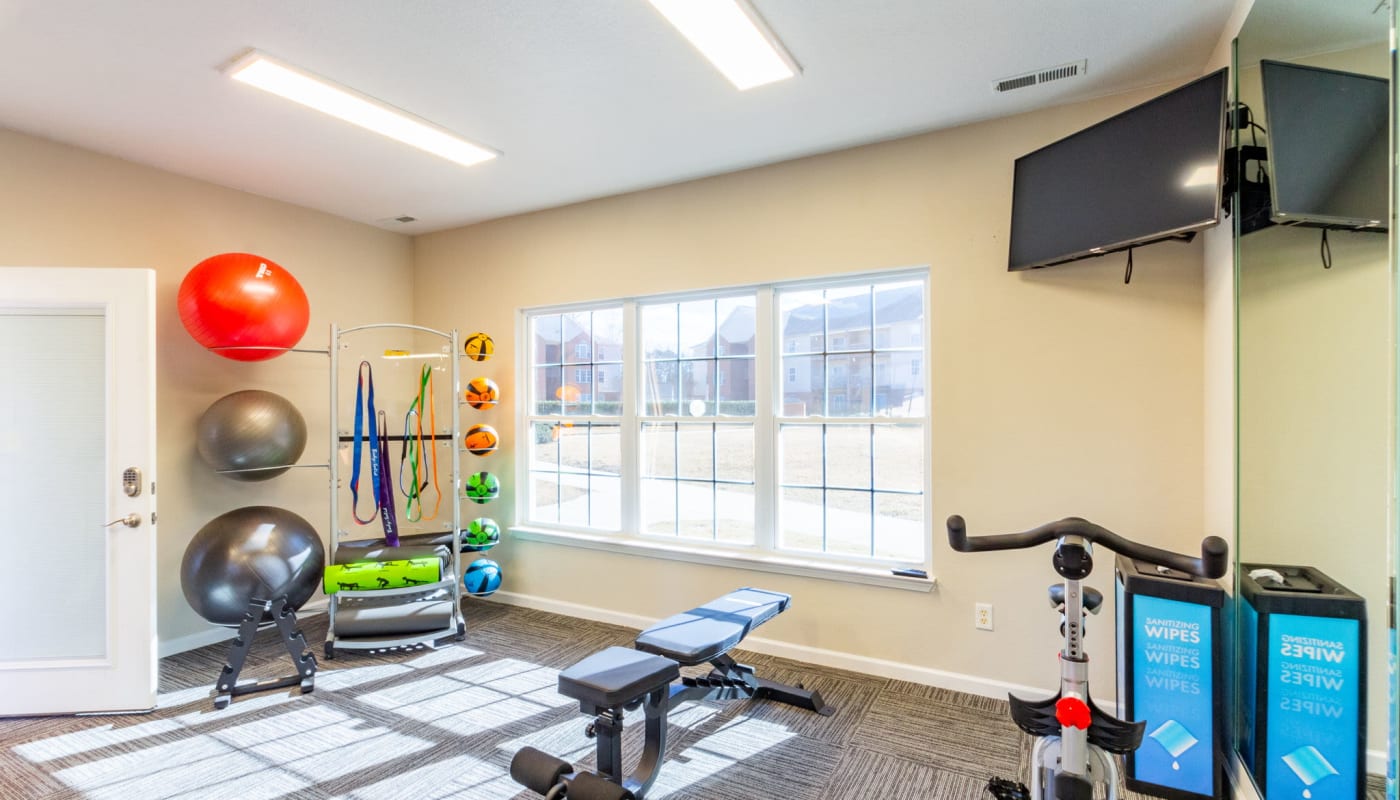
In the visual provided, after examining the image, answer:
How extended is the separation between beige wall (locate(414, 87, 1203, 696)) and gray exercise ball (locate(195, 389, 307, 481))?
2175 millimetres

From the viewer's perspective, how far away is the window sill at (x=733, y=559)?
316 cm

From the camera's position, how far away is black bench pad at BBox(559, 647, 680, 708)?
192cm

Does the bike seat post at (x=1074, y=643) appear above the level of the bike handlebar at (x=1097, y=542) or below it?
below

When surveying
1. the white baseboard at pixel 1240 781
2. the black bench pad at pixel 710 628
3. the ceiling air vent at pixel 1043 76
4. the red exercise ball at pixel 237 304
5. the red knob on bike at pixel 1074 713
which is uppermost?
the ceiling air vent at pixel 1043 76

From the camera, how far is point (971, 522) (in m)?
2.99

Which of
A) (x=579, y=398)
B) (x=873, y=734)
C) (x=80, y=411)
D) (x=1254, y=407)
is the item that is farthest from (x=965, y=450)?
(x=80, y=411)

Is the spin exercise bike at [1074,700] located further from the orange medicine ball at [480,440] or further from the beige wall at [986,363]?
the orange medicine ball at [480,440]

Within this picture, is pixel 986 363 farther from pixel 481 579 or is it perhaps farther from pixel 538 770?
pixel 481 579

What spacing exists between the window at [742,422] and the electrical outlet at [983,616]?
0.33m

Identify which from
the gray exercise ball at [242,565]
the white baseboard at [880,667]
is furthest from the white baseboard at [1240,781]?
the gray exercise ball at [242,565]

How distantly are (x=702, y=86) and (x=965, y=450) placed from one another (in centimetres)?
201

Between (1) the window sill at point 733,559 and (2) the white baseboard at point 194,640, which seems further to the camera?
(2) the white baseboard at point 194,640

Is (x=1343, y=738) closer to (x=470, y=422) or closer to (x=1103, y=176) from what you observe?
(x=1103, y=176)

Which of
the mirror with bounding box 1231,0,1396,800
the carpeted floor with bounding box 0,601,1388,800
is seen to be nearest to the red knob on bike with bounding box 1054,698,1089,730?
the mirror with bounding box 1231,0,1396,800
